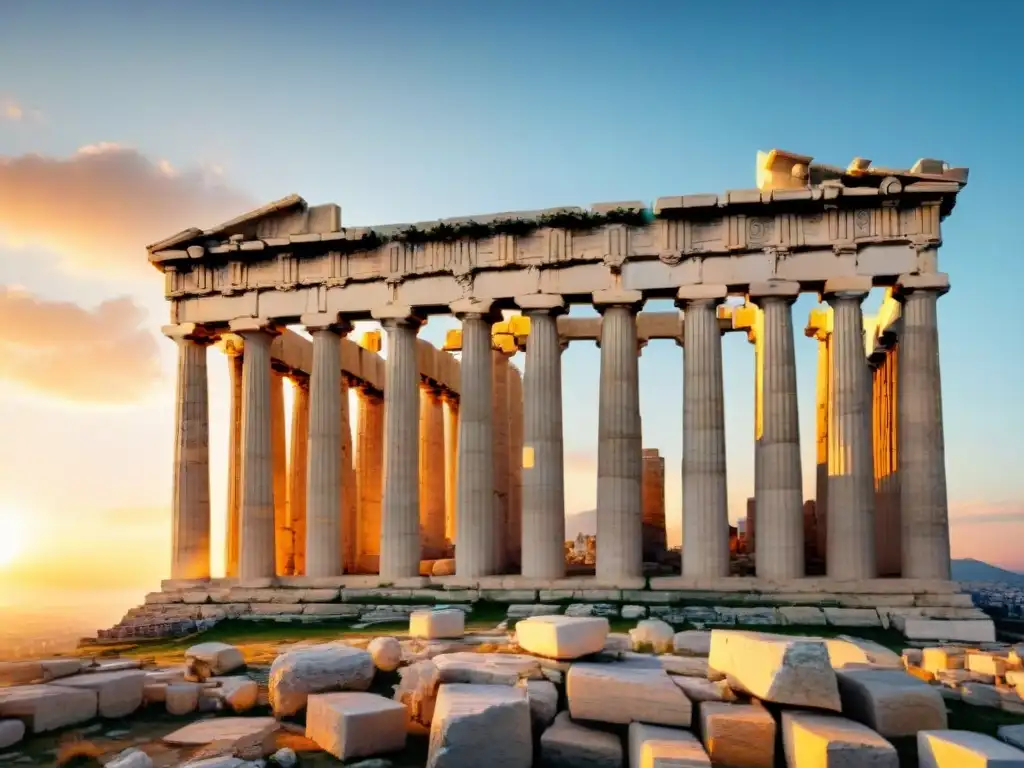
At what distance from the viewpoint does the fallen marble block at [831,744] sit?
10.4 m

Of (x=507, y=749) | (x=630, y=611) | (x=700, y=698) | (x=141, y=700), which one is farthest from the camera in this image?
(x=630, y=611)

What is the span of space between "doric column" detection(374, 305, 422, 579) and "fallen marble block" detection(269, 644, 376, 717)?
538 inches

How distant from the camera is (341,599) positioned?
2666 cm

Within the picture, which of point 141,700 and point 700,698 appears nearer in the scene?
point 700,698

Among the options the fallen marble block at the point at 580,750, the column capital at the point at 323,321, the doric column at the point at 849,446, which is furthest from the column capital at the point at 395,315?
the fallen marble block at the point at 580,750

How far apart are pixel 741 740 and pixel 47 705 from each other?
8813 mm

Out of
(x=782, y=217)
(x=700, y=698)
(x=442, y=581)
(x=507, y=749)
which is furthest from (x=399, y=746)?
(x=782, y=217)

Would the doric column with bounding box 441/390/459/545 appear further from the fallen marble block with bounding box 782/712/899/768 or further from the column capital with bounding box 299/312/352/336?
the fallen marble block with bounding box 782/712/899/768

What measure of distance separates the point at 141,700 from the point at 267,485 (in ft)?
51.0

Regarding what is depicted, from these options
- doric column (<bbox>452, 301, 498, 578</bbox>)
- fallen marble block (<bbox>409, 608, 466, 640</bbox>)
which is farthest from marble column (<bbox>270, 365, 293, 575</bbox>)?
fallen marble block (<bbox>409, 608, 466, 640</bbox>)

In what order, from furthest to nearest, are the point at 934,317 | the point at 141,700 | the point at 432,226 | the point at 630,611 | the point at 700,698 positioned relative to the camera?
the point at 432,226 < the point at 934,317 < the point at 630,611 < the point at 141,700 < the point at 700,698

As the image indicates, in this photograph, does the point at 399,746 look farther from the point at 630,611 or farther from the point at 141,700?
the point at 630,611

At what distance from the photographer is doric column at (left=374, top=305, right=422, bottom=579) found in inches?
1086

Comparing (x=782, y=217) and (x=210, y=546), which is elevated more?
(x=782, y=217)
